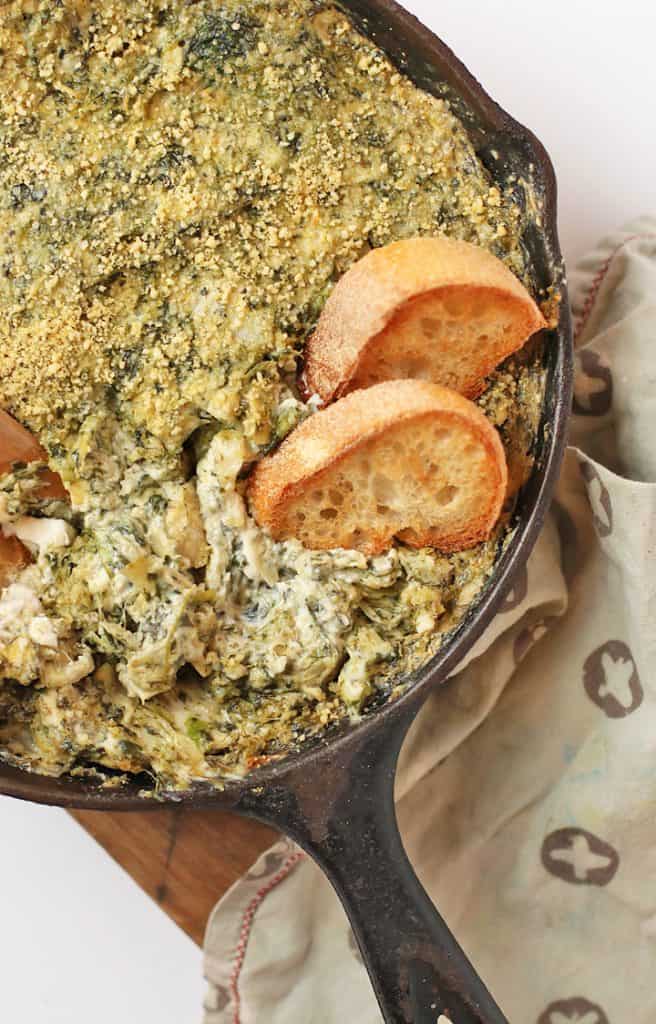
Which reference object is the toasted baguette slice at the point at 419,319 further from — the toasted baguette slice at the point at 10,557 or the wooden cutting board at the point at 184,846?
the wooden cutting board at the point at 184,846

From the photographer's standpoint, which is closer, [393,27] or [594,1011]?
[393,27]

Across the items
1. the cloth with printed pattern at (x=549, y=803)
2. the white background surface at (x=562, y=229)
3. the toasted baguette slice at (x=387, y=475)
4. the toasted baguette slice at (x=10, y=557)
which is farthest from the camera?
the white background surface at (x=562, y=229)

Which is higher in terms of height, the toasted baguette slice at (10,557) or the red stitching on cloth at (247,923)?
the toasted baguette slice at (10,557)

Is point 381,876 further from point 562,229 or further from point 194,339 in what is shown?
point 562,229

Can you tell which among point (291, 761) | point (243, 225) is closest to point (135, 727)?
point (291, 761)

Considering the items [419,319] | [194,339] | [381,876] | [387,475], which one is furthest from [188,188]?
[381,876]

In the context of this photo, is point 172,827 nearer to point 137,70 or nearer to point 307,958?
point 307,958

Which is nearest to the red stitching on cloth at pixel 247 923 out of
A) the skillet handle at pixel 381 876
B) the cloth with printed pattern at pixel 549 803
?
the cloth with printed pattern at pixel 549 803

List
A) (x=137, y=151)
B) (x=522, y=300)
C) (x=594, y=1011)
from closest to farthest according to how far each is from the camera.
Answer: (x=522, y=300), (x=137, y=151), (x=594, y=1011)
